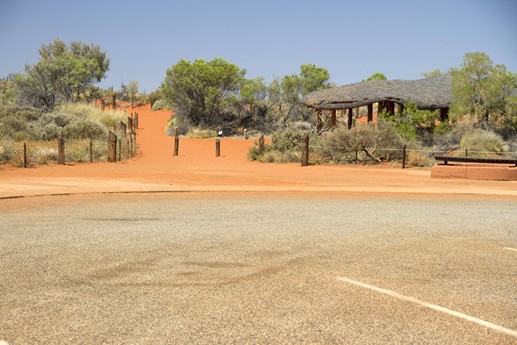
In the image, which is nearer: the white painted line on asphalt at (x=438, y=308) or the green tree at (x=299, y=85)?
the white painted line on asphalt at (x=438, y=308)

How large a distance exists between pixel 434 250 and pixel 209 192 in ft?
25.6

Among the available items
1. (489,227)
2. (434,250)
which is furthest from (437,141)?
(434,250)

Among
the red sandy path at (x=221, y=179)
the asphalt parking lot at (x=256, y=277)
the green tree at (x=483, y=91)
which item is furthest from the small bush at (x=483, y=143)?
the asphalt parking lot at (x=256, y=277)

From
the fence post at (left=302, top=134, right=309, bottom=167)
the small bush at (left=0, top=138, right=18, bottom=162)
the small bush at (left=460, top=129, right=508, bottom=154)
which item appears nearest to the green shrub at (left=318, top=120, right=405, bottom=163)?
the fence post at (left=302, top=134, right=309, bottom=167)

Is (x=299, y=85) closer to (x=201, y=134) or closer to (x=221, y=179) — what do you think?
(x=201, y=134)

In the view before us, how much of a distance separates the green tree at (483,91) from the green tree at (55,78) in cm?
2915

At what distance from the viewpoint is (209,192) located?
14.3 metres

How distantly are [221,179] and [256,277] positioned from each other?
12191 millimetres

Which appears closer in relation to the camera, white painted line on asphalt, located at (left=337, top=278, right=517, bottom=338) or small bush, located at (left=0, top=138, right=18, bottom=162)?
white painted line on asphalt, located at (left=337, top=278, right=517, bottom=338)

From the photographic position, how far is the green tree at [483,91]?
3073cm

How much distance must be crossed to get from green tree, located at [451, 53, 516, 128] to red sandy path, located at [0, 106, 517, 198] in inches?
419

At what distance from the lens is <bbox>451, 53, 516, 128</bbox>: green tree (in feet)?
101

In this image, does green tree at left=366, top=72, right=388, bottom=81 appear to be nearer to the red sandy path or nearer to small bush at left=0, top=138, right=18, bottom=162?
the red sandy path

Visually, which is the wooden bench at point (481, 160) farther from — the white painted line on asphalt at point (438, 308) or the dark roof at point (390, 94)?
the white painted line on asphalt at point (438, 308)
